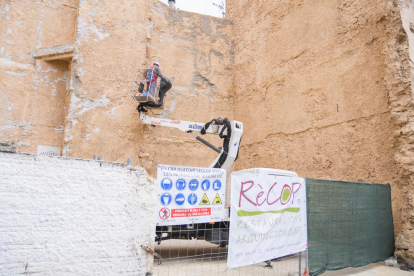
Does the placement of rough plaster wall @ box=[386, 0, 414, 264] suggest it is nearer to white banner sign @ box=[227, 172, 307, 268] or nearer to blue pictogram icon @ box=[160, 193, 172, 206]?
white banner sign @ box=[227, 172, 307, 268]

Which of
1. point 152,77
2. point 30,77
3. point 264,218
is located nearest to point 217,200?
point 264,218

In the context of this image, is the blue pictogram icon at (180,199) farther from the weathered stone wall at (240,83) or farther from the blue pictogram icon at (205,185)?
the weathered stone wall at (240,83)

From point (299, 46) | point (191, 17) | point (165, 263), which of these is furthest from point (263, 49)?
point (165, 263)

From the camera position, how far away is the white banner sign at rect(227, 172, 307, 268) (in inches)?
151

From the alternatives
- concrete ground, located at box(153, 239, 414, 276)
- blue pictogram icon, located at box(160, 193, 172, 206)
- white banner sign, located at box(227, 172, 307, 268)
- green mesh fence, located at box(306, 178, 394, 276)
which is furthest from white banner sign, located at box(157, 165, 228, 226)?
green mesh fence, located at box(306, 178, 394, 276)

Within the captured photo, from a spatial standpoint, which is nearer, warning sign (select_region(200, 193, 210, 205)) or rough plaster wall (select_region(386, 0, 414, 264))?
warning sign (select_region(200, 193, 210, 205))

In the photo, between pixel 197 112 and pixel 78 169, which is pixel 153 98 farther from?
pixel 78 169

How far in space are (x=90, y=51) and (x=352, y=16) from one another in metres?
7.69

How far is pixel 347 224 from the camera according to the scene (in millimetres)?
5129

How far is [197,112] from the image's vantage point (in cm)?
1091

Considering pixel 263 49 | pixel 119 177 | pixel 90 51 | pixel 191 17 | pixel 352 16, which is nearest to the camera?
pixel 119 177

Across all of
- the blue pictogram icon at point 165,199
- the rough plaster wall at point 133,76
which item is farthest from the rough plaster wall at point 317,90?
the blue pictogram icon at point 165,199

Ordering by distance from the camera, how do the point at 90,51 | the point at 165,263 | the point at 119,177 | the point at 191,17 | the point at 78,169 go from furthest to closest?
the point at 191,17, the point at 90,51, the point at 165,263, the point at 119,177, the point at 78,169

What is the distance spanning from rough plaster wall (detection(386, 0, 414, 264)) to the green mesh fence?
33 cm
